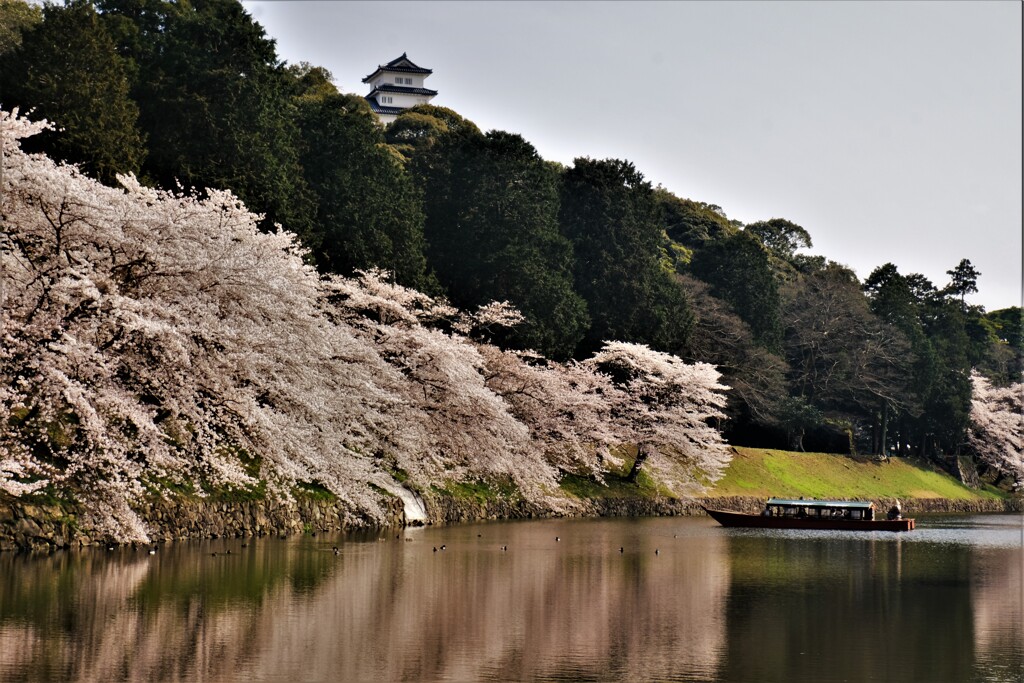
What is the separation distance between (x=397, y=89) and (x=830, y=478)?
242 ft

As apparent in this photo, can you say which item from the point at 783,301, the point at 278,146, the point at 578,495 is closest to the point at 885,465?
the point at 783,301

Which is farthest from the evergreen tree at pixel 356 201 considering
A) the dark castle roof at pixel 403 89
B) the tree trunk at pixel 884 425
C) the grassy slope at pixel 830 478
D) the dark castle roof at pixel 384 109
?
the dark castle roof at pixel 403 89

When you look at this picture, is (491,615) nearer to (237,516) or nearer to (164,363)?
(164,363)

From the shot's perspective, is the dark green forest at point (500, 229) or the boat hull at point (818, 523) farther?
the boat hull at point (818, 523)

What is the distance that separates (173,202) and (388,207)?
25637 millimetres

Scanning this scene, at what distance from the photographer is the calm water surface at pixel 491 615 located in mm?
15812

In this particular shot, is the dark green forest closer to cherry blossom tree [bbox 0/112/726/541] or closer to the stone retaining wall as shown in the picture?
cherry blossom tree [bbox 0/112/726/541]

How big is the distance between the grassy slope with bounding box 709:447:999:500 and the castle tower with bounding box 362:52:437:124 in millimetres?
68703

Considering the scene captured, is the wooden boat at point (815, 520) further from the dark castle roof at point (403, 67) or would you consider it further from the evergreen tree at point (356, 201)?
the dark castle roof at point (403, 67)

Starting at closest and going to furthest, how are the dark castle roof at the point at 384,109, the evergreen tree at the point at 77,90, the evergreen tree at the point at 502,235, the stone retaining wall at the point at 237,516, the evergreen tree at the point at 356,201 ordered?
the stone retaining wall at the point at 237,516
the evergreen tree at the point at 77,90
the evergreen tree at the point at 356,201
the evergreen tree at the point at 502,235
the dark castle roof at the point at 384,109

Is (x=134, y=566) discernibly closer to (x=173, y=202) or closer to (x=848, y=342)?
(x=173, y=202)

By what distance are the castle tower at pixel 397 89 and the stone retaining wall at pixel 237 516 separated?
82.6 metres

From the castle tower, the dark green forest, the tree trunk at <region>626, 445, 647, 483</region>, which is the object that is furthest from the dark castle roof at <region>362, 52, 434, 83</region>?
the tree trunk at <region>626, 445, 647, 483</region>

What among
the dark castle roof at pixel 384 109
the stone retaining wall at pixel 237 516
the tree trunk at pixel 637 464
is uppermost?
the dark castle roof at pixel 384 109
